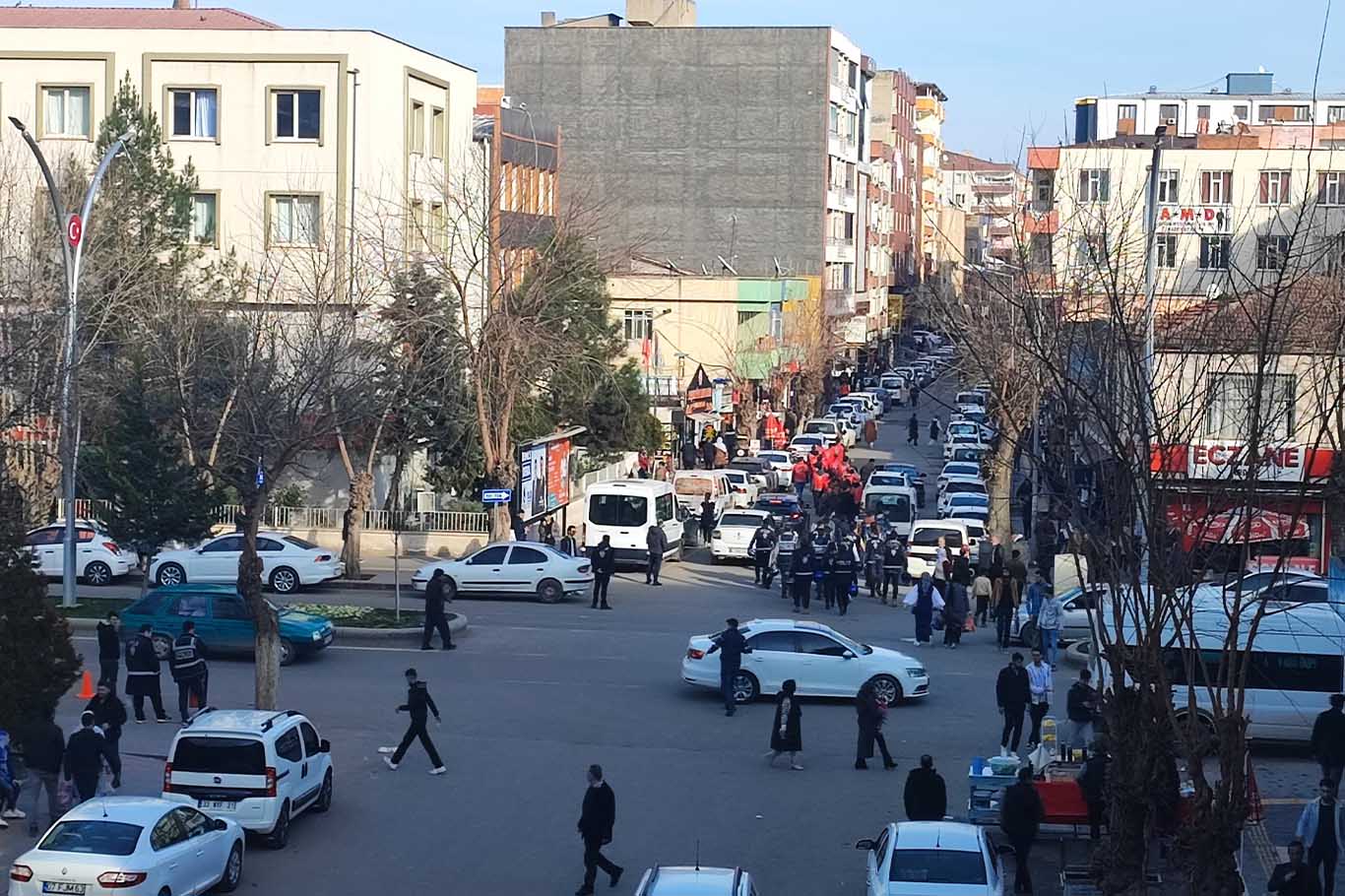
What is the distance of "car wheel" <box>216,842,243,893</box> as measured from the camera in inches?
596

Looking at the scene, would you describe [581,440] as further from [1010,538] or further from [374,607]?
[374,607]

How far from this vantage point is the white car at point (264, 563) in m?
32.3

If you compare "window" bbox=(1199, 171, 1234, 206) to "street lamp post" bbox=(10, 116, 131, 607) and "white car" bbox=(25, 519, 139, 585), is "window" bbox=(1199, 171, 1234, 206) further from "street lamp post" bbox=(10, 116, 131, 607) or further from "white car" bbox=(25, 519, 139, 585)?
"street lamp post" bbox=(10, 116, 131, 607)

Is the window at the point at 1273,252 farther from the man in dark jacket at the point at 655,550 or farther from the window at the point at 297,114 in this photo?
the window at the point at 297,114

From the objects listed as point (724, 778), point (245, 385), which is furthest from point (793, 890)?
point (245, 385)

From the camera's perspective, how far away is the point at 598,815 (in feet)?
51.0

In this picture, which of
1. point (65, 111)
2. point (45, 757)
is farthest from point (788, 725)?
point (65, 111)

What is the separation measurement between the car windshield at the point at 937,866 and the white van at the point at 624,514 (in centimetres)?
2453

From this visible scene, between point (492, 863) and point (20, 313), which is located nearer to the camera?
point (492, 863)

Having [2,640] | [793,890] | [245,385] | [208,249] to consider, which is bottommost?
[793,890]

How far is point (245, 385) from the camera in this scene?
26453 mm

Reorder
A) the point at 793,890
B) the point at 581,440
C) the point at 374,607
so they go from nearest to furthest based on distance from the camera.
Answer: the point at 793,890 → the point at 374,607 → the point at 581,440

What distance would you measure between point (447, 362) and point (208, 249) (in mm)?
9828

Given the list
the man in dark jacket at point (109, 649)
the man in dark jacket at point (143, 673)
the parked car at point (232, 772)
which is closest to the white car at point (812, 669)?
the man in dark jacket at point (143, 673)
